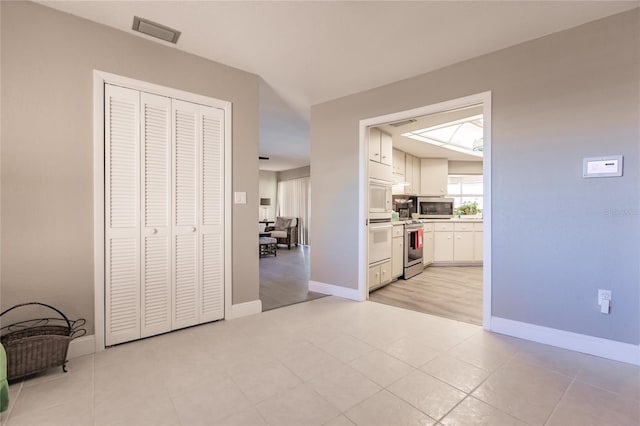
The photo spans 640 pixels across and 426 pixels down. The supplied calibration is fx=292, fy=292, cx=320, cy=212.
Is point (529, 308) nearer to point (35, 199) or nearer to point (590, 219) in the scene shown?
point (590, 219)

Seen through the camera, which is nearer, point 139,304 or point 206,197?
point 139,304

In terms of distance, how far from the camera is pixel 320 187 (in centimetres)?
398

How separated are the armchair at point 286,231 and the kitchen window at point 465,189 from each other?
4.52 meters

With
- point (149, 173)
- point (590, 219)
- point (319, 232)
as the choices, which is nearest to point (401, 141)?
point (319, 232)

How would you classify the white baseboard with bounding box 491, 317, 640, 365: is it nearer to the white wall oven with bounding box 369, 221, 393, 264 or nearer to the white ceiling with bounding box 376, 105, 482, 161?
the white wall oven with bounding box 369, 221, 393, 264

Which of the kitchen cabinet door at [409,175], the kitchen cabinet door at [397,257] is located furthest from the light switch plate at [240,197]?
the kitchen cabinet door at [409,175]

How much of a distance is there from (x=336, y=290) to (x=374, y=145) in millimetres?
1980

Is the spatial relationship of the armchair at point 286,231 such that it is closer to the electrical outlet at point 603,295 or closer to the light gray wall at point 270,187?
the light gray wall at point 270,187

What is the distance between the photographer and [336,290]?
3766mm

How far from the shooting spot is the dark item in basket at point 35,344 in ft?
5.70

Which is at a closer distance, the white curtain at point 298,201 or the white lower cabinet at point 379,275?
the white lower cabinet at point 379,275

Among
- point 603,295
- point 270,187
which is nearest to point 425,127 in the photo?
point 603,295

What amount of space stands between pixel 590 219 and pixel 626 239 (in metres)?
0.24

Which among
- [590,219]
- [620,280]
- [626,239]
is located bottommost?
[620,280]
